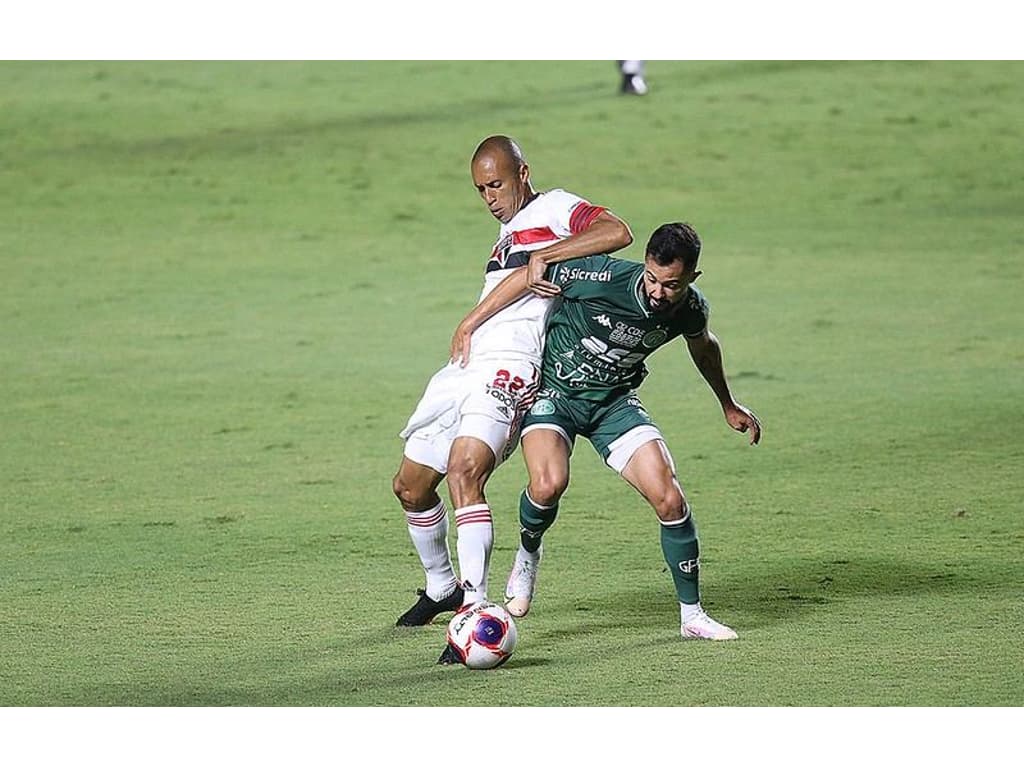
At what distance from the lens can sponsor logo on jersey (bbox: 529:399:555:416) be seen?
5676mm

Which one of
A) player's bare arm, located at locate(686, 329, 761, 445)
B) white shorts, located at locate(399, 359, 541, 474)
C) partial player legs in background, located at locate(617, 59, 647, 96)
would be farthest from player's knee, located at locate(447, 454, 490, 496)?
partial player legs in background, located at locate(617, 59, 647, 96)

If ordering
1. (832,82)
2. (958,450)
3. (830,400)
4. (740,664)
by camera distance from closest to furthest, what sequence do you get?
(740,664)
(958,450)
(830,400)
(832,82)

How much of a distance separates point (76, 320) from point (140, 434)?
11.7 ft

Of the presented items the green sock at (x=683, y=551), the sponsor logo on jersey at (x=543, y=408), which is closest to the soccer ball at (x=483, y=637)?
the green sock at (x=683, y=551)

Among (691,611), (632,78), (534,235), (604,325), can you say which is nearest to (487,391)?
(604,325)

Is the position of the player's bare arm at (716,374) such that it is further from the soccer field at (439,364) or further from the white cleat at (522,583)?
the white cleat at (522,583)

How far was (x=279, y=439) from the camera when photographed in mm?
9117

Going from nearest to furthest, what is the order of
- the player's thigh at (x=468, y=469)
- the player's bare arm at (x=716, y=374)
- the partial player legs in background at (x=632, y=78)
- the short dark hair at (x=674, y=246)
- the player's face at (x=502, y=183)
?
the short dark hair at (x=674, y=246) → the player's thigh at (x=468, y=469) → the player's face at (x=502, y=183) → the player's bare arm at (x=716, y=374) → the partial player legs in background at (x=632, y=78)

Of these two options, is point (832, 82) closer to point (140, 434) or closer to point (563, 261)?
point (140, 434)

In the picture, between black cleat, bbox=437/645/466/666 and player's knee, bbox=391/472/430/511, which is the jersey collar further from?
black cleat, bbox=437/645/466/666

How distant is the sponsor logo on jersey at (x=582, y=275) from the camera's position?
5598mm

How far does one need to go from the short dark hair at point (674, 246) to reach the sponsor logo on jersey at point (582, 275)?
1.01 ft

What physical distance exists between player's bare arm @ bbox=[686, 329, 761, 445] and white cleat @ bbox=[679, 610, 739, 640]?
1.90ft

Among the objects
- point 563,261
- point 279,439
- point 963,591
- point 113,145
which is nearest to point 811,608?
point 963,591
